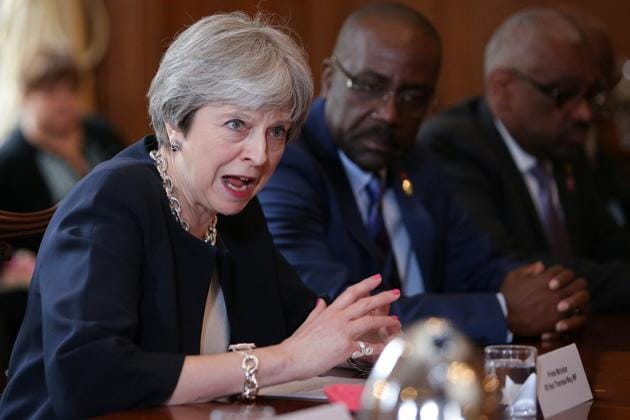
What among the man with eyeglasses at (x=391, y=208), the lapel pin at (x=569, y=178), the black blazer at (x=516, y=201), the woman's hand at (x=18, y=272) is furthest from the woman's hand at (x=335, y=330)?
the woman's hand at (x=18, y=272)

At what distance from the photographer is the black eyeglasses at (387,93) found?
132 inches

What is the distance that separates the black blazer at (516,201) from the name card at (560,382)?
1.62 meters

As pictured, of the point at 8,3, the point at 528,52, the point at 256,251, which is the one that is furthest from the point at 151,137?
the point at 8,3

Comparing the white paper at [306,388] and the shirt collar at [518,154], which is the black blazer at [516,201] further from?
the white paper at [306,388]

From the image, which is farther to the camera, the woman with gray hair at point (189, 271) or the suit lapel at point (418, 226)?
the suit lapel at point (418, 226)

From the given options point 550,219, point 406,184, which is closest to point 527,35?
point 550,219

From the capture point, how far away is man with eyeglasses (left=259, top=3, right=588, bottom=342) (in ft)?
9.93

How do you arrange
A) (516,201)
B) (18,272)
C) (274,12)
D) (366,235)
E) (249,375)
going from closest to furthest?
(249,375) < (366,235) < (516,201) < (18,272) < (274,12)

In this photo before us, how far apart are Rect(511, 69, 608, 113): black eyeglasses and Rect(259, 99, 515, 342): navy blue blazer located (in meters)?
0.74

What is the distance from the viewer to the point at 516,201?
4125mm

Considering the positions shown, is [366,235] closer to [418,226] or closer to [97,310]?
[418,226]

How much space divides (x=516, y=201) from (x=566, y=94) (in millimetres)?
439

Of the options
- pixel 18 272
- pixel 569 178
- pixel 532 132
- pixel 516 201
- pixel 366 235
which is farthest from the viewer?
pixel 18 272

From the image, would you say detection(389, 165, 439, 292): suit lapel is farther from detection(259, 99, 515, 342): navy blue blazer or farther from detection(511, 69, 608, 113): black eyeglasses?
detection(511, 69, 608, 113): black eyeglasses
